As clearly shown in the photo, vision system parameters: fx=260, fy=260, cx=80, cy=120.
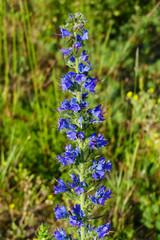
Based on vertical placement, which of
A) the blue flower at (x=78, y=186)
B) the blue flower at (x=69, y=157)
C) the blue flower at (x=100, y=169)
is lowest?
the blue flower at (x=78, y=186)

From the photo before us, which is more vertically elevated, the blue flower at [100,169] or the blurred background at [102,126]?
the blurred background at [102,126]

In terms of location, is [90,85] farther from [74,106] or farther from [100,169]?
[100,169]

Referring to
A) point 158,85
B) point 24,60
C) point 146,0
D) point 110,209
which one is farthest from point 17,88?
point 146,0

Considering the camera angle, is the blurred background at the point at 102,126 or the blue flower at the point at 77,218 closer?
the blue flower at the point at 77,218

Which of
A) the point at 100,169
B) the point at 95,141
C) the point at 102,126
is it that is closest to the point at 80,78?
the point at 95,141

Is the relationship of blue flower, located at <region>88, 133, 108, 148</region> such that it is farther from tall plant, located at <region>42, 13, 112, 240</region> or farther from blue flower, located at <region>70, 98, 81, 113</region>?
blue flower, located at <region>70, 98, 81, 113</region>

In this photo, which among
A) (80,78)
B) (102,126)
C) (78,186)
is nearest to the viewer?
(80,78)

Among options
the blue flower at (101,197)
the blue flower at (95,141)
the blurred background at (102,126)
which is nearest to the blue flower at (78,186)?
the blue flower at (101,197)

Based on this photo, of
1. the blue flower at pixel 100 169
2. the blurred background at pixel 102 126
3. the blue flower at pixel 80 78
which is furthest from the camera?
the blurred background at pixel 102 126

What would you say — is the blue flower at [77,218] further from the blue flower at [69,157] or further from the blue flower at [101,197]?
the blue flower at [69,157]

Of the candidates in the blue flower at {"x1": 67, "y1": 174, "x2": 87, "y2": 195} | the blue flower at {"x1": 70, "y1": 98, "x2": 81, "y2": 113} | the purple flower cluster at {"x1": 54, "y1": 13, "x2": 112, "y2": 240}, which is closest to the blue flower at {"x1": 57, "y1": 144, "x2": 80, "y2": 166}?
the purple flower cluster at {"x1": 54, "y1": 13, "x2": 112, "y2": 240}
